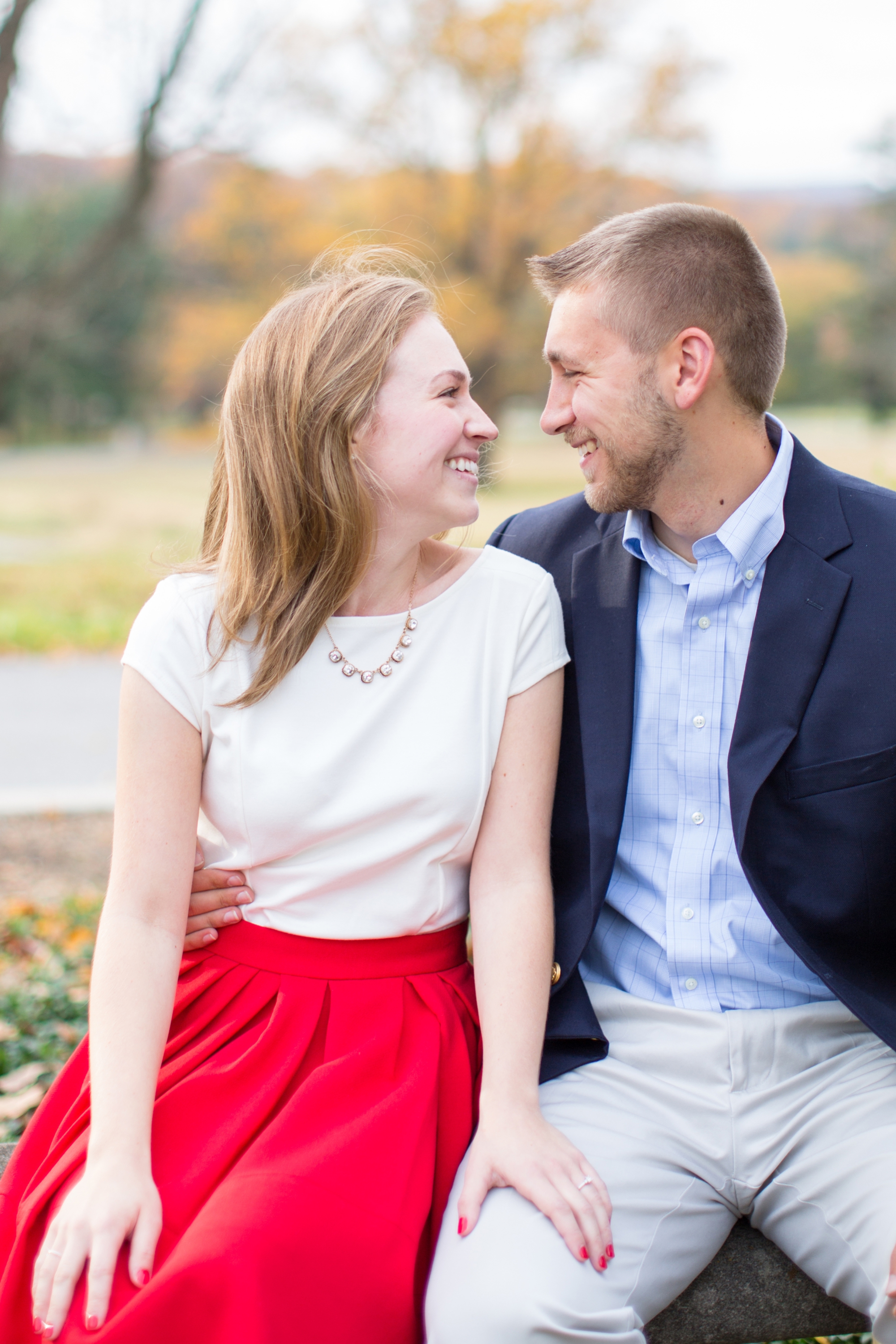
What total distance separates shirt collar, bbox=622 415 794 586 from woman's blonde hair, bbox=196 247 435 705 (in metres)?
0.54

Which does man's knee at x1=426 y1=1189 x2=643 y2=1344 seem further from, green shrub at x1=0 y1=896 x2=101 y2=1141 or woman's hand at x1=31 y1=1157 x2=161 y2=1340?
green shrub at x1=0 y1=896 x2=101 y2=1141

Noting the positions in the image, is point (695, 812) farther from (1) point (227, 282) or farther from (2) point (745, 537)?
(1) point (227, 282)

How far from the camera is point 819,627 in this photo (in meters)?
2.16

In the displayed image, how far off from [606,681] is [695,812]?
0.28m

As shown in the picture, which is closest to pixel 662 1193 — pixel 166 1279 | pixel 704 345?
pixel 166 1279

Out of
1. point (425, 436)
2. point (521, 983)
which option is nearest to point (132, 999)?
point (521, 983)

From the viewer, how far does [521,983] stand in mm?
2090

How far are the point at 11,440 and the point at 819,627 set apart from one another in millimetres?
47451

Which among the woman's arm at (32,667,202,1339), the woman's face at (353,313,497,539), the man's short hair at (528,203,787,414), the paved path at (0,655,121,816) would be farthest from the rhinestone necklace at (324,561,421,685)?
the paved path at (0,655,121,816)

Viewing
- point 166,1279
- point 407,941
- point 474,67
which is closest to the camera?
point 166,1279

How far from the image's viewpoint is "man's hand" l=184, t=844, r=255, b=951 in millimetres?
2152

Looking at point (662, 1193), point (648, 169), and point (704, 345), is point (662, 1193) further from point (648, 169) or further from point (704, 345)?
point (648, 169)

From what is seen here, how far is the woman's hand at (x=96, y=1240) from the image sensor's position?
168 centimetres

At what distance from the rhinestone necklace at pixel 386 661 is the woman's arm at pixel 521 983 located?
21 cm
